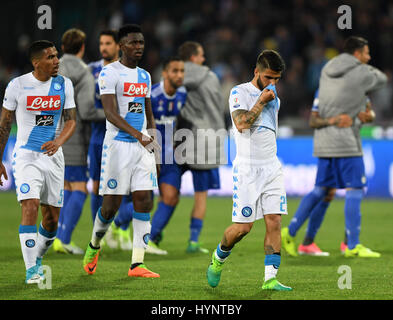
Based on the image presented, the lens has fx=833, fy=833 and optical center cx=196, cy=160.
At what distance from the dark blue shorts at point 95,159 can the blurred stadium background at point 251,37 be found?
6.26m

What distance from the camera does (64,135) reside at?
746 cm

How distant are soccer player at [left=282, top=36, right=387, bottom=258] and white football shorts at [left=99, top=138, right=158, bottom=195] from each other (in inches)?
98.7

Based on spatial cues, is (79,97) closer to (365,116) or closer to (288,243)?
(288,243)

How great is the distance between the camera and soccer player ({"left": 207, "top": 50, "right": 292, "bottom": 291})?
686cm

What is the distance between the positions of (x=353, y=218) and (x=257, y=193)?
2.88 m

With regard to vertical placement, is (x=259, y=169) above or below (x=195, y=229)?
above

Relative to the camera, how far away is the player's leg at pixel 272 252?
6832mm

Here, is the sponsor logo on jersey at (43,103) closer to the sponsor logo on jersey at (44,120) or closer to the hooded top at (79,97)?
the sponsor logo on jersey at (44,120)

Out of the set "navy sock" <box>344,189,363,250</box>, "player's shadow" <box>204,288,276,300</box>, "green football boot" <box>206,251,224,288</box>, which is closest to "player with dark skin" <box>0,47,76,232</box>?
"green football boot" <box>206,251,224,288</box>

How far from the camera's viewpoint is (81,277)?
7785 mm

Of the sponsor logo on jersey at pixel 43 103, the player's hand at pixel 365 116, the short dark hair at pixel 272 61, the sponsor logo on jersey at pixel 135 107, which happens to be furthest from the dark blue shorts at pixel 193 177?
the short dark hair at pixel 272 61

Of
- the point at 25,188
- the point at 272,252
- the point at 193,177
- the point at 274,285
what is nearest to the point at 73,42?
the point at 193,177

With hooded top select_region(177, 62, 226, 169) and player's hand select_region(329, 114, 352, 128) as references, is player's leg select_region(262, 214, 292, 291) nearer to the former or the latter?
player's hand select_region(329, 114, 352, 128)

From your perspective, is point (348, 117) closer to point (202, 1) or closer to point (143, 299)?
point (143, 299)
